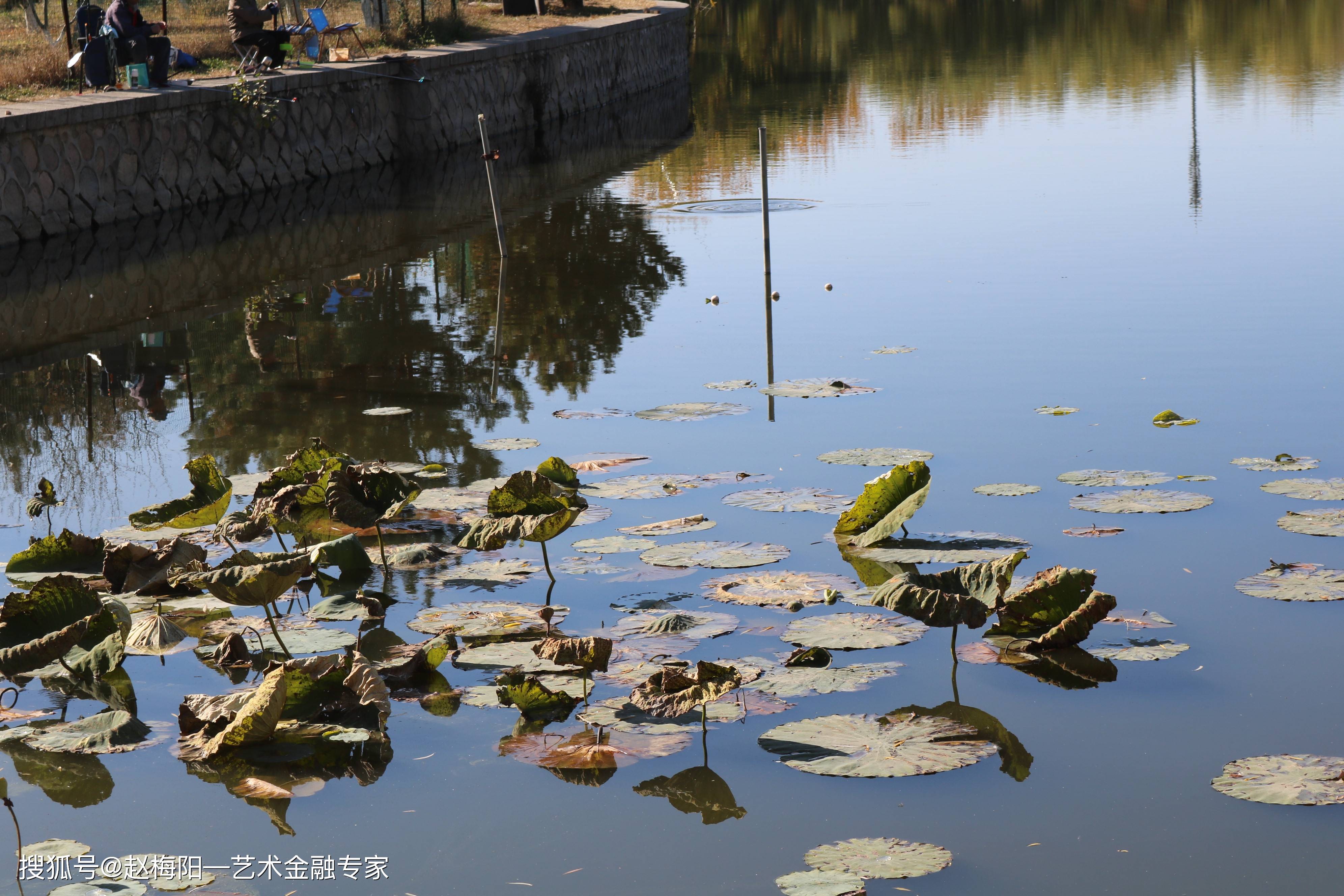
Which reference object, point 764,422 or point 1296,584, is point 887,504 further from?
point 764,422

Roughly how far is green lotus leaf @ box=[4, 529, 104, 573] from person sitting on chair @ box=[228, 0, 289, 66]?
1265 cm

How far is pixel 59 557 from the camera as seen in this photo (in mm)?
4895

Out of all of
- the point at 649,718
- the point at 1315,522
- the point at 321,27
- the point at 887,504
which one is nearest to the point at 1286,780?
the point at 649,718

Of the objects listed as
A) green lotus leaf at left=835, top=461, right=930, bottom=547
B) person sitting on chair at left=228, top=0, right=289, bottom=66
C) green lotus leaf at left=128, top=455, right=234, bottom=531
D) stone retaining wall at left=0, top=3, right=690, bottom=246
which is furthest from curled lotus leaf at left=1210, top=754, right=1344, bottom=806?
person sitting on chair at left=228, top=0, right=289, bottom=66

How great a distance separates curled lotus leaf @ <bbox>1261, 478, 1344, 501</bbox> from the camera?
5371 mm

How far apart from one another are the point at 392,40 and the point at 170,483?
14927 mm

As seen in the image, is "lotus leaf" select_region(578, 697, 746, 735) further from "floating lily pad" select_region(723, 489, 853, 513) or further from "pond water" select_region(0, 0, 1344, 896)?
"floating lily pad" select_region(723, 489, 853, 513)

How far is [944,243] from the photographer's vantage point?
12.1 metres

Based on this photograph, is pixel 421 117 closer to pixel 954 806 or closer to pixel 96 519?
pixel 96 519

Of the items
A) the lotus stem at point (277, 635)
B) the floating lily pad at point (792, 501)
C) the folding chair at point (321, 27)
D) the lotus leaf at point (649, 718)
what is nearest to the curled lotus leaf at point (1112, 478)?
the floating lily pad at point (792, 501)

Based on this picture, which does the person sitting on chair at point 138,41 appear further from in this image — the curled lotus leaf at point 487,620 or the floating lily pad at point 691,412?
the curled lotus leaf at point 487,620

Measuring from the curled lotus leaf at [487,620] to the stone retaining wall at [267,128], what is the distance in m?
9.10

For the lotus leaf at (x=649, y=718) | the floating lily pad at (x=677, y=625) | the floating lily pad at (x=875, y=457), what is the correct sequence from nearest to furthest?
the lotus leaf at (x=649, y=718) → the floating lily pad at (x=677, y=625) → the floating lily pad at (x=875, y=457)

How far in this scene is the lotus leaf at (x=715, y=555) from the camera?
16.0ft
